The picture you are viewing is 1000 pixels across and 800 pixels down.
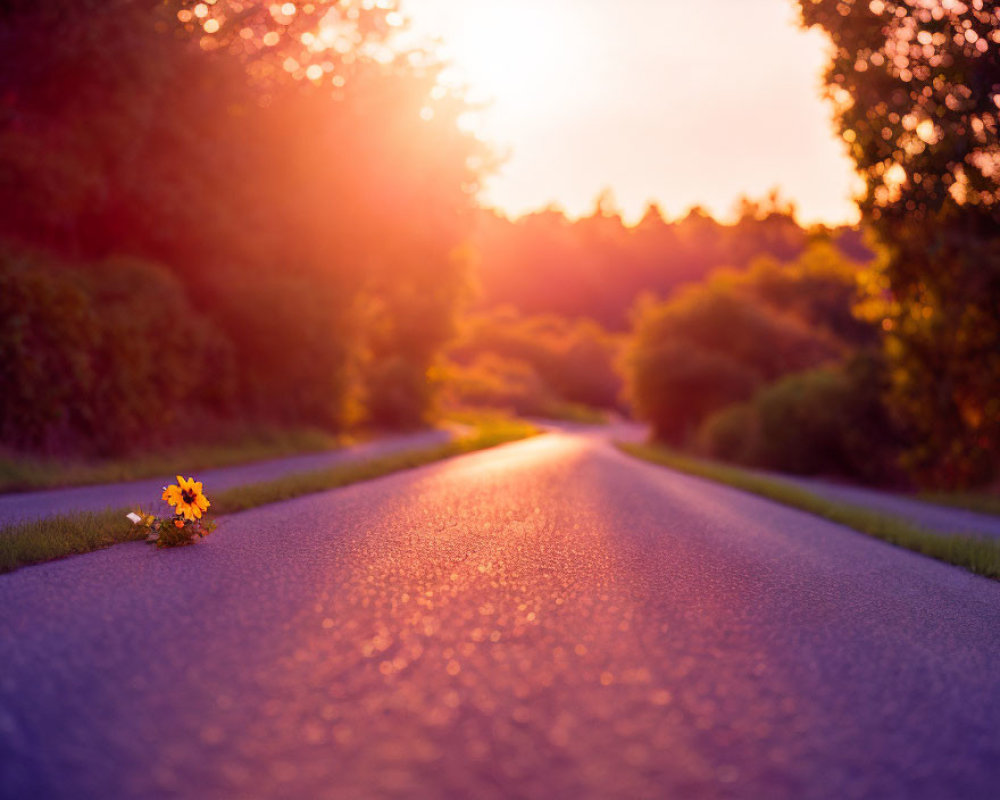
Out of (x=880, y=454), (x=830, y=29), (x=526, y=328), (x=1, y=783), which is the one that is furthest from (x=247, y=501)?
(x=526, y=328)

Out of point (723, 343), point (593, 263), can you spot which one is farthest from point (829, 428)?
point (593, 263)

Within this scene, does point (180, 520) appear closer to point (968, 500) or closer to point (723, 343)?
point (968, 500)

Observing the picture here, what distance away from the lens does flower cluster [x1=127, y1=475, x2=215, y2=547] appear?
212 inches

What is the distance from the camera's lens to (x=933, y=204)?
39.1ft

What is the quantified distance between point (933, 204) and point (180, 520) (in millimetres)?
11234

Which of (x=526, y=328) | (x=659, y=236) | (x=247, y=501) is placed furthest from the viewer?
(x=659, y=236)

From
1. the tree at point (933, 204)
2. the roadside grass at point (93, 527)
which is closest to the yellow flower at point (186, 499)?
the roadside grass at point (93, 527)

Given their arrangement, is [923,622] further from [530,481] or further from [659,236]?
[659,236]

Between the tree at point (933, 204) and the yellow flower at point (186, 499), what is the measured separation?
1084cm

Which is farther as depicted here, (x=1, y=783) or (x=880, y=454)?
(x=880, y=454)

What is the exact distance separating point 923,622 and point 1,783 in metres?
4.36

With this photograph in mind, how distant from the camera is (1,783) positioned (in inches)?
92.0

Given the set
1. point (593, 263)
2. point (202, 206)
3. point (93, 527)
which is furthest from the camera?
point (593, 263)

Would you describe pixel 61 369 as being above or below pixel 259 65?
below
